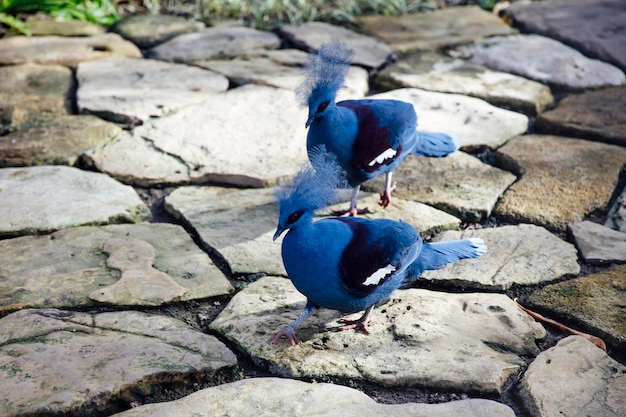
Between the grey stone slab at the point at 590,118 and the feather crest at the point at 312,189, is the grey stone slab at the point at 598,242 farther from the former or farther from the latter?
the feather crest at the point at 312,189

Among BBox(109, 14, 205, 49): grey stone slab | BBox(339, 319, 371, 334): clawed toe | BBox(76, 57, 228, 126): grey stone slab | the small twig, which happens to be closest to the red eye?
BBox(339, 319, 371, 334): clawed toe

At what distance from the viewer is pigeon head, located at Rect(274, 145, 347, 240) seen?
2.85m

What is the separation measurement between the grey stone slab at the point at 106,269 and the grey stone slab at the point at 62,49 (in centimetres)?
240

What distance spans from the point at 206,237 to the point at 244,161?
0.84 metres

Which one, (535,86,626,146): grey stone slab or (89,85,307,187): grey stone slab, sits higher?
(535,86,626,146): grey stone slab

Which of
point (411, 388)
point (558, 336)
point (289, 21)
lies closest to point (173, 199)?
point (411, 388)

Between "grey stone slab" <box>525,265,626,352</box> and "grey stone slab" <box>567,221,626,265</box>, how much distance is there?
9cm

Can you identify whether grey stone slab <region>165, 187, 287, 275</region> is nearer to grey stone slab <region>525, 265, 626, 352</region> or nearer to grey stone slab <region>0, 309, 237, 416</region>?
grey stone slab <region>0, 309, 237, 416</region>

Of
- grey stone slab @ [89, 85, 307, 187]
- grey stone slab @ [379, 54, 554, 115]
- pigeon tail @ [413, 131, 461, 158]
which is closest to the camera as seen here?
pigeon tail @ [413, 131, 461, 158]

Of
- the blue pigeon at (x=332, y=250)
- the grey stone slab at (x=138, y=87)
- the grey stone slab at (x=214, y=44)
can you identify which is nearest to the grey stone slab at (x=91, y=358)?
the blue pigeon at (x=332, y=250)

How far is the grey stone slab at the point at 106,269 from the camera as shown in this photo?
3250mm

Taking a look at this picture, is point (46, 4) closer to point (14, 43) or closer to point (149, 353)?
point (14, 43)

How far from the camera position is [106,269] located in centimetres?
346

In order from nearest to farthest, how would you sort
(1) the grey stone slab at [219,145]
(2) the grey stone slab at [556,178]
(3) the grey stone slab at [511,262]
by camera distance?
(3) the grey stone slab at [511,262], (2) the grey stone slab at [556,178], (1) the grey stone slab at [219,145]
